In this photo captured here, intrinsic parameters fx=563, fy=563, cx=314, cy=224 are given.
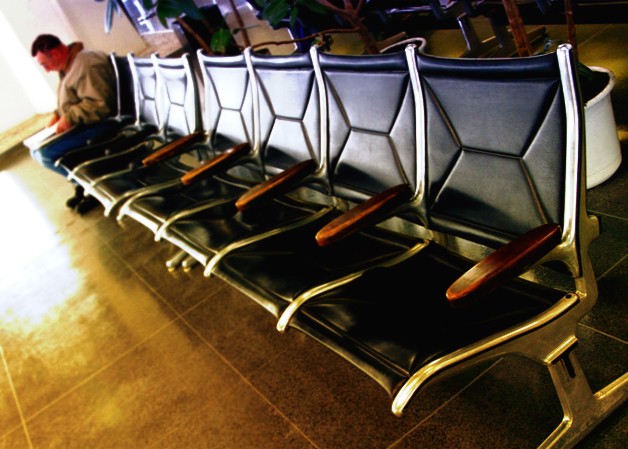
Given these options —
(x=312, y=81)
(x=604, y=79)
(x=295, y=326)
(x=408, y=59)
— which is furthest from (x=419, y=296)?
(x=604, y=79)

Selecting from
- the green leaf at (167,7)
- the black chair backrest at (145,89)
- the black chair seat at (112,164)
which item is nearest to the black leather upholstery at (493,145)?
the green leaf at (167,7)

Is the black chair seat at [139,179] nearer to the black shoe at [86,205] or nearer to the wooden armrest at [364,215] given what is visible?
the black shoe at [86,205]

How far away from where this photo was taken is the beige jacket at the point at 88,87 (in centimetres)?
395

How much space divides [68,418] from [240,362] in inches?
28.5

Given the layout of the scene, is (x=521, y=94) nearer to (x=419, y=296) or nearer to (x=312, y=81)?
(x=419, y=296)

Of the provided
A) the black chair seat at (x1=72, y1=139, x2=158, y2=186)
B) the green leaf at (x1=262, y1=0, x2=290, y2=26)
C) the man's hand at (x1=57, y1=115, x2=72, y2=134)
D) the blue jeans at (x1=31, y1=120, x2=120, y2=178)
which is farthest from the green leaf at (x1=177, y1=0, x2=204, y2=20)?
the man's hand at (x1=57, y1=115, x2=72, y2=134)

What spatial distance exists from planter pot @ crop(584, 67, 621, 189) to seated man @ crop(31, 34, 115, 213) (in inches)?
123

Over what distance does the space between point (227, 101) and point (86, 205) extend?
2254mm

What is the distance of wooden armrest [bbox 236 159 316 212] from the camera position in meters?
1.73

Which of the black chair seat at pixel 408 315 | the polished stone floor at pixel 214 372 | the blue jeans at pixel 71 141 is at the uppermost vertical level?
the blue jeans at pixel 71 141

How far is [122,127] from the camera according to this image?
3762mm

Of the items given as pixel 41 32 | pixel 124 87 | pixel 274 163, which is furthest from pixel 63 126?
pixel 41 32

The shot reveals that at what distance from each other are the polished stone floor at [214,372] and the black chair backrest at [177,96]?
2.29ft

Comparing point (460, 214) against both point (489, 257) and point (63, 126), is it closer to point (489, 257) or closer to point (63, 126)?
point (489, 257)
